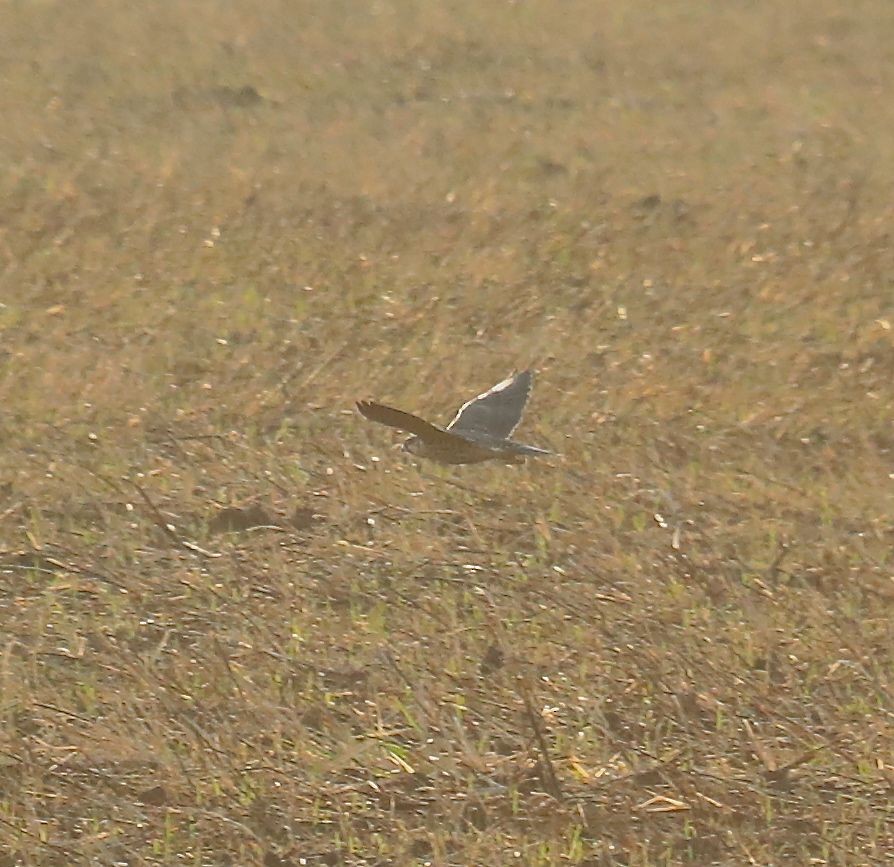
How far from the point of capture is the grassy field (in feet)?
10.4

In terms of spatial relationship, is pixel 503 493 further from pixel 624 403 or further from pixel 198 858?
pixel 198 858

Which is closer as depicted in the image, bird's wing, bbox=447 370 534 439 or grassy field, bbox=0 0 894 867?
grassy field, bbox=0 0 894 867

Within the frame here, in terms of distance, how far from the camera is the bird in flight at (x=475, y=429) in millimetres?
3311

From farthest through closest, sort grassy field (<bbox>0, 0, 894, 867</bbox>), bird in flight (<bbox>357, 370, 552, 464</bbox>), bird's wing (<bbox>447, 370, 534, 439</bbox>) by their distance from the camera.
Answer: bird's wing (<bbox>447, 370, 534, 439</bbox>)
bird in flight (<bbox>357, 370, 552, 464</bbox>)
grassy field (<bbox>0, 0, 894, 867</bbox>)

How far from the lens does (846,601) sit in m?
4.09

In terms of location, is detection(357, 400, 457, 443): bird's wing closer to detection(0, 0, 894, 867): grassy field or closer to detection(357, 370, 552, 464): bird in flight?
detection(357, 370, 552, 464): bird in flight

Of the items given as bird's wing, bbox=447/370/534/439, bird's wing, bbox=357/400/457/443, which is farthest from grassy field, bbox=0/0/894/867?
bird's wing, bbox=357/400/457/443

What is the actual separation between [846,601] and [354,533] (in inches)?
45.4

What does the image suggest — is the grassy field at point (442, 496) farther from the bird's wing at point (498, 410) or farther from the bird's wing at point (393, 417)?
the bird's wing at point (393, 417)

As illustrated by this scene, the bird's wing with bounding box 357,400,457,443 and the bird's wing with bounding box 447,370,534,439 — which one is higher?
the bird's wing with bounding box 357,400,457,443

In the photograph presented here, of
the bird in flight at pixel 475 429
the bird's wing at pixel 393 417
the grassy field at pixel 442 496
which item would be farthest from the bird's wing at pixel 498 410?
the bird's wing at pixel 393 417

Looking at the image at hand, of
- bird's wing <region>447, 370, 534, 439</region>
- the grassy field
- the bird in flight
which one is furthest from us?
bird's wing <region>447, 370, 534, 439</region>

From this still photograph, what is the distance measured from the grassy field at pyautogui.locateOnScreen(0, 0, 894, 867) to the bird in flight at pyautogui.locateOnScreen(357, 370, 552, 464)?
0.23 meters

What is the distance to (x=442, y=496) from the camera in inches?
183
